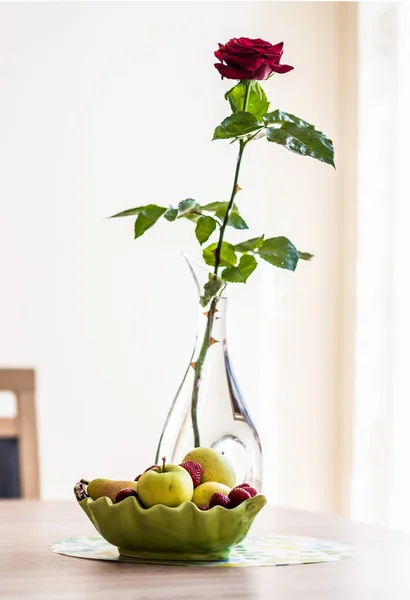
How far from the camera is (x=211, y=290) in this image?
1379mm

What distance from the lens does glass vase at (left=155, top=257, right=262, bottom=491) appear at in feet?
4.42

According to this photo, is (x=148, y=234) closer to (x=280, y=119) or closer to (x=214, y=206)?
(x=214, y=206)

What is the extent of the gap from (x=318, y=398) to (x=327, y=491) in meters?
0.36

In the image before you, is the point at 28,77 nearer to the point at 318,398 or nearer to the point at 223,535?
the point at 318,398

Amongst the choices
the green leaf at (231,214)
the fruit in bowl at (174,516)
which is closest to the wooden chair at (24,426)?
the green leaf at (231,214)

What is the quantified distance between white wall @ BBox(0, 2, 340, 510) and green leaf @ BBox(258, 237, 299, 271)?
211cm

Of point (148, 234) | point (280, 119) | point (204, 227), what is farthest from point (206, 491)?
point (148, 234)

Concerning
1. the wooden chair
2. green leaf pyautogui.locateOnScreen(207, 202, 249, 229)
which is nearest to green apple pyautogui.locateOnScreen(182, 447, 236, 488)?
green leaf pyautogui.locateOnScreen(207, 202, 249, 229)

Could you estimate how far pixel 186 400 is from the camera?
135 cm

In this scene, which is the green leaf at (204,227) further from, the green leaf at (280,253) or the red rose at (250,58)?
the red rose at (250,58)

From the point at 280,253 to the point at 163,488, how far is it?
407mm

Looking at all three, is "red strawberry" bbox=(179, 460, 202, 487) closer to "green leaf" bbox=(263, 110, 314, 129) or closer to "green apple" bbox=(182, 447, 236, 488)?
"green apple" bbox=(182, 447, 236, 488)

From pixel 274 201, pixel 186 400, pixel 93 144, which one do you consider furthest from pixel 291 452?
pixel 186 400

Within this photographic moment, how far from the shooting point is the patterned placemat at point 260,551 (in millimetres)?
1206
